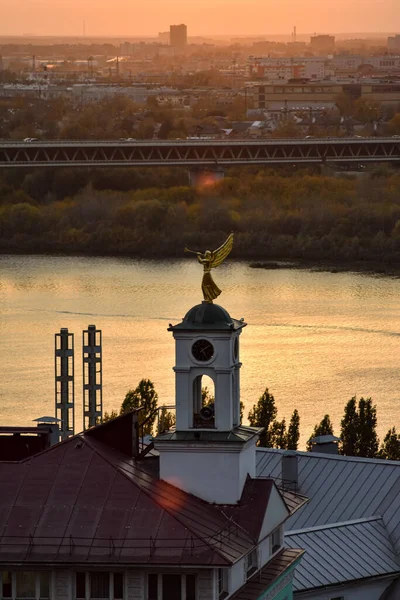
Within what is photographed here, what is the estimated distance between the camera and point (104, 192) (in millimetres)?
60906

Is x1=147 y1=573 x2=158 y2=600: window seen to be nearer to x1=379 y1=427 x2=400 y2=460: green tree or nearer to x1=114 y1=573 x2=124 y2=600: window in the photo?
x1=114 y1=573 x2=124 y2=600: window

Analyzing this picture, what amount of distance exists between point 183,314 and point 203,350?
25.7 m

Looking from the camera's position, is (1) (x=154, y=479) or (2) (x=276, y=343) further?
(2) (x=276, y=343)

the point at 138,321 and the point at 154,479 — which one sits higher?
the point at 154,479

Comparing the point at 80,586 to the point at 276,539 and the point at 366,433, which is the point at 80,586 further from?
the point at 366,433

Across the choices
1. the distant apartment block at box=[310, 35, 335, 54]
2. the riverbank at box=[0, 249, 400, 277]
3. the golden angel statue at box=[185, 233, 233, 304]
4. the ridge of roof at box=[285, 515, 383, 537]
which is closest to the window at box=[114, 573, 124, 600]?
the golden angel statue at box=[185, 233, 233, 304]

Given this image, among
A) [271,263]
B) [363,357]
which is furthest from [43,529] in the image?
[271,263]

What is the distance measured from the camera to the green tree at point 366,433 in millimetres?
21531

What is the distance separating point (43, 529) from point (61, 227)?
4498 cm

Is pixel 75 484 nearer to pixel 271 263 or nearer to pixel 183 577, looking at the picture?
pixel 183 577

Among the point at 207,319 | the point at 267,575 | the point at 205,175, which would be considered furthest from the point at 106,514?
the point at 205,175

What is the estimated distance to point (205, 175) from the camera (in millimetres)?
60875

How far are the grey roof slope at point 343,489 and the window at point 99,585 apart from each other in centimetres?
488

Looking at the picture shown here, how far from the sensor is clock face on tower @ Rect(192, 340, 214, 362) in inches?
447
